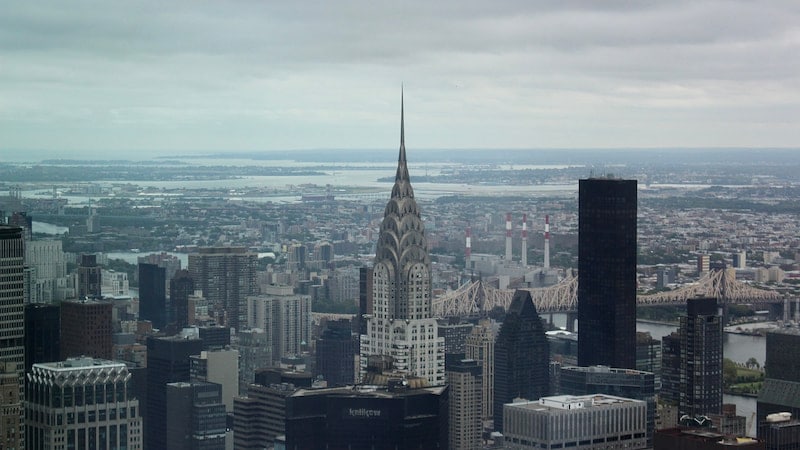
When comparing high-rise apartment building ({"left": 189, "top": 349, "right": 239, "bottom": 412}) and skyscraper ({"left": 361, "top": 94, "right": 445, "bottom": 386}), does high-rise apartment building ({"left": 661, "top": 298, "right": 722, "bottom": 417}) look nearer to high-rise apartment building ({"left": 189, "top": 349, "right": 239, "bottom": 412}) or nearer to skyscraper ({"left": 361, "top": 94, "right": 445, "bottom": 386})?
skyscraper ({"left": 361, "top": 94, "right": 445, "bottom": 386})

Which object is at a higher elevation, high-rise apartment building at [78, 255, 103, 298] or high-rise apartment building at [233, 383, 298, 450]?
high-rise apartment building at [78, 255, 103, 298]

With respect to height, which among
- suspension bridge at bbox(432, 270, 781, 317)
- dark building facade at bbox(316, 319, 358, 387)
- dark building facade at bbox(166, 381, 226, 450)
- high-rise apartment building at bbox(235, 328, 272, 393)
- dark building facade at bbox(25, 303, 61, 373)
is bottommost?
dark building facade at bbox(166, 381, 226, 450)

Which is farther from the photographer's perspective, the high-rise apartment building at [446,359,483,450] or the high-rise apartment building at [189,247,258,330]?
the high-rise apartment building at [189,247,258,330]

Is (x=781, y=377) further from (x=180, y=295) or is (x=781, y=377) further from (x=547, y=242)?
(x=180, y=295)

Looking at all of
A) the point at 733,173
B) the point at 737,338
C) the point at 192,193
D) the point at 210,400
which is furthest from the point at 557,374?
the point at 733,173

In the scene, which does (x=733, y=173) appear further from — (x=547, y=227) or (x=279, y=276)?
(x=279, y=276)

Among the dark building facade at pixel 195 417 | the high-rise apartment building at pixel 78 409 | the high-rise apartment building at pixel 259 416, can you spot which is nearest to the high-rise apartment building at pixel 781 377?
the high-rise apartment building at pixel 259 416

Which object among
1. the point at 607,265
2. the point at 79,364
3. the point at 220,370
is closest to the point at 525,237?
the point at 607,265

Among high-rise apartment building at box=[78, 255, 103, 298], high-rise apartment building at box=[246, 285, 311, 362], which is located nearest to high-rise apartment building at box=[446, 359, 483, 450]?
high-rise apartment building at box=[246, 285, 311, 362]
